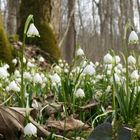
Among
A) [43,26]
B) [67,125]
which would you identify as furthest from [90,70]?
[43,26]

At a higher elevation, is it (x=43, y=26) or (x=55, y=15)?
(x=55, y=15)

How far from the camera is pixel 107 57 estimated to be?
3008 mm

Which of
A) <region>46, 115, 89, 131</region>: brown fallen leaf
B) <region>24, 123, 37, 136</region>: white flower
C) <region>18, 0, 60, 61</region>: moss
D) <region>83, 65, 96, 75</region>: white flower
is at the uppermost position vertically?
<region>18, 0, 60, 61</region>: moss

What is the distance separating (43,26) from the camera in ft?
28.2

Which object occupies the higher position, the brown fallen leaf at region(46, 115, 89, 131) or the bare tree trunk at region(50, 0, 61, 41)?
the bare tree trunk at region(50, 0, 61, 41)

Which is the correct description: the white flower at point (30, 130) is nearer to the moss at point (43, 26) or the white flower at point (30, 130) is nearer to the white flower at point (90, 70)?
the white flower at point (90, 70)

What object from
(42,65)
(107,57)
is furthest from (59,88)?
(42,65)

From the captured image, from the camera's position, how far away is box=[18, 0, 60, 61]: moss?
848 cm

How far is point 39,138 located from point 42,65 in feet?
18.8

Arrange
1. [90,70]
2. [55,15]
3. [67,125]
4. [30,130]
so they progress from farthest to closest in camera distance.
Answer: [55,15] → [90,70] → [67,125] → [30,130]

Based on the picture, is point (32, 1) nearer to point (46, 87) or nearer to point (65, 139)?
point (46, 87)

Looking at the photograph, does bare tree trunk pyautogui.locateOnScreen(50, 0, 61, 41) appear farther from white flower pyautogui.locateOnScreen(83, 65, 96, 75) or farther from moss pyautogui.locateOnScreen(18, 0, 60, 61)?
white flower pyautogui.locateOnScreen(83, 65, 96, 75)

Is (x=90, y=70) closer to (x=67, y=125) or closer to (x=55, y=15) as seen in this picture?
(x=67, y=125)

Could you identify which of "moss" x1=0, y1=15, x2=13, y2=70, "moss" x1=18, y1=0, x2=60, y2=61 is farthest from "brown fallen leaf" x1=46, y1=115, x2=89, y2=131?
"moss" x1=18, y1=0, x2=60, y2=61
